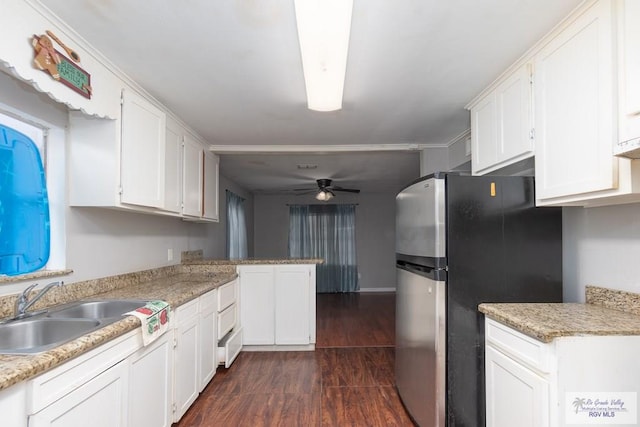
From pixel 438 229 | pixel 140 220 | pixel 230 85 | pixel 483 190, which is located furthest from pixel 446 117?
pixel 140 220

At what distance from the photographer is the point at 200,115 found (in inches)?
110

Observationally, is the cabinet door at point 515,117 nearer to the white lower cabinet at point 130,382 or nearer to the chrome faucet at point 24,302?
the white lower cabinet at point 130,382

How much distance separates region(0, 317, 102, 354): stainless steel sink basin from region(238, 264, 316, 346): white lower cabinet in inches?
79.1

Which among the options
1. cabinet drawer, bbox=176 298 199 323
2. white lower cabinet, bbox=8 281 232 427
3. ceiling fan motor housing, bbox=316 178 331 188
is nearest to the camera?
white lower cabinet, bbox=8 281 232 427

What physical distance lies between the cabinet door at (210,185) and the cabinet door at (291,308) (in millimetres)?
950

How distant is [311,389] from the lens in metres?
2.70

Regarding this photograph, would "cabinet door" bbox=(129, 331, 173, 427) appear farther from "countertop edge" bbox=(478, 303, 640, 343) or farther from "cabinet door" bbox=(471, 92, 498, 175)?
"cabinet door" bbox=(471, 92, 498, 175)

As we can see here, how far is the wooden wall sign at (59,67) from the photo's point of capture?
1.40 m

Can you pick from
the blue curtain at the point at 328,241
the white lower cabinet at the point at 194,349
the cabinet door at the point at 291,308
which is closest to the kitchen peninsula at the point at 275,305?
the cabinet door at the point at 291,308

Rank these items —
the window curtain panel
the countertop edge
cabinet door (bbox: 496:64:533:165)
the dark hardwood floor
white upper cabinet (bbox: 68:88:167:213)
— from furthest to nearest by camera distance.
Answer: the window curtain panel
the dark hardwood floor
white upper cabinet (bbox: 68:88:167:213)
cabinet door (bbox: 496:64:533:165)
the countertop edge

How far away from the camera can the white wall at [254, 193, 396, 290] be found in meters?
7.70

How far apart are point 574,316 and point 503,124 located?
114 cm

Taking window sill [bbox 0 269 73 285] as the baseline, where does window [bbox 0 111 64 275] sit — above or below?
above

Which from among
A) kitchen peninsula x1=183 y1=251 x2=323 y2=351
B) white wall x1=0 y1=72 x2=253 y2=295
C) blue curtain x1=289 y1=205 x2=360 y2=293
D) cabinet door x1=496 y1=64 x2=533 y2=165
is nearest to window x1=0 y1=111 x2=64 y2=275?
white wall x1=0 y1=72 x2=253 y2=295
